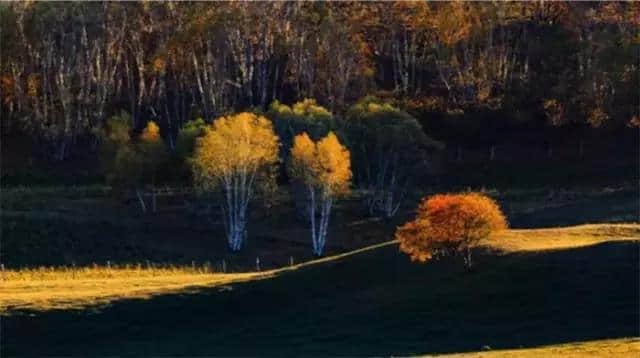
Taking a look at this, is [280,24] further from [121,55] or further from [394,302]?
[394,302]

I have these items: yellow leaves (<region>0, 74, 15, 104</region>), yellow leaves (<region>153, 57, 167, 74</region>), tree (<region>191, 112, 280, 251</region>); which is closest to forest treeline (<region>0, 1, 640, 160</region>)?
yellow leaves (<region>0, 74, 15, 104</region>)

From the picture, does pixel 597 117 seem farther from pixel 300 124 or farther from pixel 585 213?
pixel 300 124

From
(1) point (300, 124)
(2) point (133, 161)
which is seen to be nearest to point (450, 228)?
(1) point (300, 124)

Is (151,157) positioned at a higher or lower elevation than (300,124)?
lower

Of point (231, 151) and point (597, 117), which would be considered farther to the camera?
point (597, 117)

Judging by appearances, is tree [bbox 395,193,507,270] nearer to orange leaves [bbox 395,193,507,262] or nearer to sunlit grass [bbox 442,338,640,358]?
orange leaves [bbox 395,193,507,262]

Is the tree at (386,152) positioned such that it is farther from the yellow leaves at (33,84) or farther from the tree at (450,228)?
the yellow leaves at (33,84)

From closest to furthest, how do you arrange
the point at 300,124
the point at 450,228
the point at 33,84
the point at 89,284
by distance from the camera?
1. the point at 450,228
2. the point at 89,284
3. the point at 300,124
4. the point at 33,84
